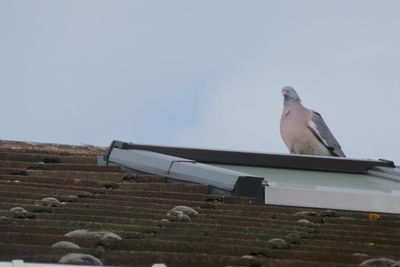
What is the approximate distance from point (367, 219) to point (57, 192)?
5.00 feet

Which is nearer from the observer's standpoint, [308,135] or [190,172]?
[190,172]

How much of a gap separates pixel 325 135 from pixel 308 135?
0.20m

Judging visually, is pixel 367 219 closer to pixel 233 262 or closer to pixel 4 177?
pixel 233 262

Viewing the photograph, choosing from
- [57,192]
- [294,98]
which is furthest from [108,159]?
[294,98]

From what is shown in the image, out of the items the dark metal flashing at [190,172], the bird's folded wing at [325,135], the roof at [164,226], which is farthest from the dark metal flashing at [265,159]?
the bird's folded wing at [325,135]

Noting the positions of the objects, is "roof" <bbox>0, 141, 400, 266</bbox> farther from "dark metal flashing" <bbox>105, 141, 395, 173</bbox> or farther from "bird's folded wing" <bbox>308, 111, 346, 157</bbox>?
"bird's folded wing" <bbox>308, 111, 346, 157</bbox>

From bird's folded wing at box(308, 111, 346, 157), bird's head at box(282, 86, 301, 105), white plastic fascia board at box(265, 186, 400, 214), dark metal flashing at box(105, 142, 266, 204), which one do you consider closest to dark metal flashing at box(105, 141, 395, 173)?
dark metal flashing at box(105, 142, 266, 204)

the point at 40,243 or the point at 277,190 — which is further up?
the point at 277,190

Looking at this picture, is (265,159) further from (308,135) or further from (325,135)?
(325,135)

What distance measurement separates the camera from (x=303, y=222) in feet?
15.3

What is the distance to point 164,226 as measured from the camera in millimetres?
4367

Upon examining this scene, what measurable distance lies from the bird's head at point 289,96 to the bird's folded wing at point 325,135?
2.17ft

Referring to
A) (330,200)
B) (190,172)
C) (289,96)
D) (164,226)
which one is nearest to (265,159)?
(190,172)

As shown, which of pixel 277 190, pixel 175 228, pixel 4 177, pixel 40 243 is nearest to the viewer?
pixel 40 243
